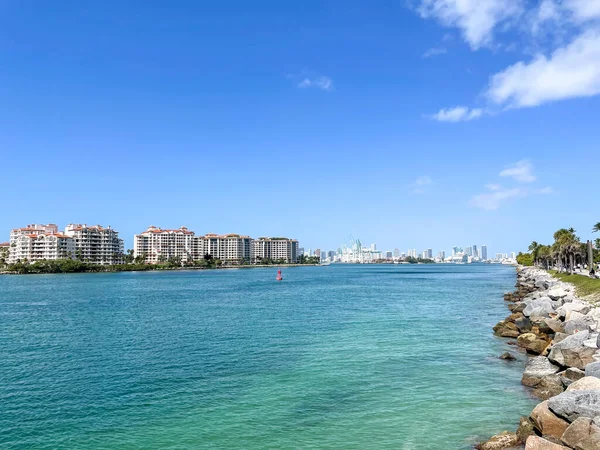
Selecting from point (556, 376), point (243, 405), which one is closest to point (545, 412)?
point (556, 376)

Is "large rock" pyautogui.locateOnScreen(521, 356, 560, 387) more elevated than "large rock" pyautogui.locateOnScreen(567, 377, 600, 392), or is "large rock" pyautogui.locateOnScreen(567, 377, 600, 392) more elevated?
"large rock" pyautogui.locateOnScreen(567, 377, 600, 392)

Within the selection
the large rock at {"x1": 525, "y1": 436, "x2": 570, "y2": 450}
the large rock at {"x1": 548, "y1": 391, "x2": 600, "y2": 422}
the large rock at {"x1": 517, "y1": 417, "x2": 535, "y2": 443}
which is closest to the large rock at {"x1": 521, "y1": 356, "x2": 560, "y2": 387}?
the large rock at {"x1": 517, "y1": 417, "x2": 535, "y2": 443}

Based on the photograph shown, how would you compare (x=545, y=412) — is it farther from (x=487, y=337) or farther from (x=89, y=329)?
(x=89, y=329)

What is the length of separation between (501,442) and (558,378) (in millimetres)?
8120

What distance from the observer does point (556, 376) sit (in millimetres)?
20922

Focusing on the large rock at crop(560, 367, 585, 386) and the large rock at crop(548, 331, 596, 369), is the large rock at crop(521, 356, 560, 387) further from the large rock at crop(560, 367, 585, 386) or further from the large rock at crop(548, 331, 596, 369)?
the large rock at crop(560, 367, 585, 386)

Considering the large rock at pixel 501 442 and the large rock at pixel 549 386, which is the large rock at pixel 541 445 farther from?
the large rock at pixel 549 386

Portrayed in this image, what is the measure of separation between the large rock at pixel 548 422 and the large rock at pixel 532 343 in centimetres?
1456

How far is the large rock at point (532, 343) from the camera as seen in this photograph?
28000 mm

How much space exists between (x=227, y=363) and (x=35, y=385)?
30.9ft

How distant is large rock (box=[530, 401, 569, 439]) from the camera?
14.1 m

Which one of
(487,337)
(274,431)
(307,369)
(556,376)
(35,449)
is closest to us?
(35,449)

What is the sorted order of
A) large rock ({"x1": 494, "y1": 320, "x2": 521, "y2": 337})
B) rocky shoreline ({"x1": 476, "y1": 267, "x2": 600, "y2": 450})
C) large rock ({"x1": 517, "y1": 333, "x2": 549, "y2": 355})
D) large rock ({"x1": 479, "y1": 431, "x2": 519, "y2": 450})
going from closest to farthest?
rocky shoreline ({"x1": 476, "y1": 267, "x2": 600, "y2": 450}), large rock ({"x1": 479, "y1": 431, "x2": 519, "y2": 450}), large rock ({"x1": 517, "y1": 333, "x2": 549, "y2": 355}), large rock ({"x1": 494, "y1": 320, "x2": 521, "y2": 337})

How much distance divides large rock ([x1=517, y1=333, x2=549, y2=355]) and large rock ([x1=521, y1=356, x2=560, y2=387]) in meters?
5.58
